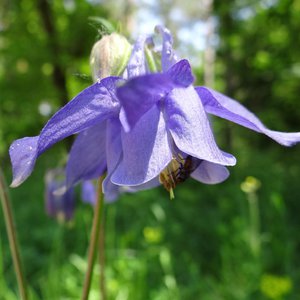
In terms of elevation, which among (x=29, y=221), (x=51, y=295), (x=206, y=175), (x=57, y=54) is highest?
(x=206, y=175)

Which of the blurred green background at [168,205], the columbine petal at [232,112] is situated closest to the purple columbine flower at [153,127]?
the columbine petal at [232,112]

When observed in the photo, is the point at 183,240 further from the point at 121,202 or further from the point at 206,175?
the point at 206,175

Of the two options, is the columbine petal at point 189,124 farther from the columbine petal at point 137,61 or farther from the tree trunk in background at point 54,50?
the tree trunk in background at point 54,50

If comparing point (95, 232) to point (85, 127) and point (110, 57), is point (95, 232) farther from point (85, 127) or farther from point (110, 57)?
point (110, 57)

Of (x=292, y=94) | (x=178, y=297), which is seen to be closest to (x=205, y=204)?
(x=178, y=297)

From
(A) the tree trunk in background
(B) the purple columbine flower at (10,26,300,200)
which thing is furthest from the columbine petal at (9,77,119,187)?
(A) the tree trunk in background

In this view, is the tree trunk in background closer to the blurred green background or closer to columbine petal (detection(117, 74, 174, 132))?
the blurred green background

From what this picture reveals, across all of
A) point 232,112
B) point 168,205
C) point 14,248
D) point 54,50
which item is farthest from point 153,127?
point 54,50
